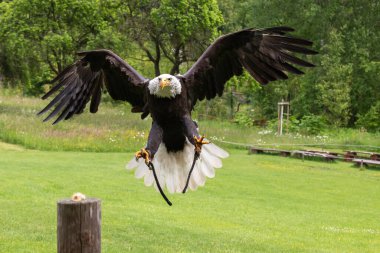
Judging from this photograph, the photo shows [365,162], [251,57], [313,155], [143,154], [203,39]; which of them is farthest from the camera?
[203,39]

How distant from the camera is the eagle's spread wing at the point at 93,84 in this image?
4762 mm

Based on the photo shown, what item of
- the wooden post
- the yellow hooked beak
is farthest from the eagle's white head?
the wooden post

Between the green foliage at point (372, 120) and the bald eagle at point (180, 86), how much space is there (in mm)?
27889

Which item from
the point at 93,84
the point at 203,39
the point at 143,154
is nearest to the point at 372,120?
the point at 203,39

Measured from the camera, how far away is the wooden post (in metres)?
3.15

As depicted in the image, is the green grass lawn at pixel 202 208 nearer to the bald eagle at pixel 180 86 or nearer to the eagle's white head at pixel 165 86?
the bald eagle at pixel 180 86

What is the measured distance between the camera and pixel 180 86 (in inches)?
162

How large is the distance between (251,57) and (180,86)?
1016 millimetres

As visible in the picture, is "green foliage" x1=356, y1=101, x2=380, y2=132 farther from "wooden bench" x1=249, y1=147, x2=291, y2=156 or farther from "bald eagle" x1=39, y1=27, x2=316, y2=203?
"bald eagle" x1=39, y1=27, x2=316, y2=203

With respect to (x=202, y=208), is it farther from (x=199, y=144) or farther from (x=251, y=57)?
(x=199, y=144)

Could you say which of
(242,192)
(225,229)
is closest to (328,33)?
(242,192)

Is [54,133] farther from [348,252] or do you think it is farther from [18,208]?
[348,252]

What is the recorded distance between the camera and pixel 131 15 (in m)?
24.0

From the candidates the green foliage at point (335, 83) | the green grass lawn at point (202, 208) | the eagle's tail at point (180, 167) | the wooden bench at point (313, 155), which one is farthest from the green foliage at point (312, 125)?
the eagle's tail at point (180, 167)
